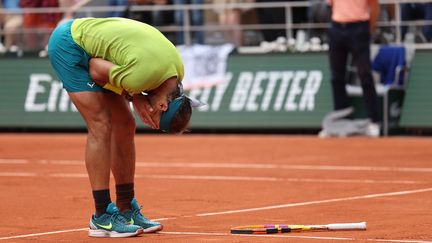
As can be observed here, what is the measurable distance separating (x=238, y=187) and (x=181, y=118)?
3.75 m

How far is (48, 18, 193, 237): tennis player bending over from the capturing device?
27.9 feet

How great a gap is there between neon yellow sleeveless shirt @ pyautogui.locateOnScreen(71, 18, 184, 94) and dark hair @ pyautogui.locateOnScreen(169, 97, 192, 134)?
0.23 m

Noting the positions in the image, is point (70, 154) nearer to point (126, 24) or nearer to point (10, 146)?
point (10, 146)

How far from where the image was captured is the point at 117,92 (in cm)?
888

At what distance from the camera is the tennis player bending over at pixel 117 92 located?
335 inches

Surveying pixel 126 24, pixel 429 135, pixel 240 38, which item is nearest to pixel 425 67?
pixel 429 135

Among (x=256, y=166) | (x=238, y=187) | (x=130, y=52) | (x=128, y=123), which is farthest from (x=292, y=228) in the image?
(x=256, y=166)

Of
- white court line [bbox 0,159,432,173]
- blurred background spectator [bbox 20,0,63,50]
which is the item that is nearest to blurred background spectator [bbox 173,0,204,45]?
blurred background spectator [bbox 20,0,63,50]

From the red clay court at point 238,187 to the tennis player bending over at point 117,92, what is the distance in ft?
1.06

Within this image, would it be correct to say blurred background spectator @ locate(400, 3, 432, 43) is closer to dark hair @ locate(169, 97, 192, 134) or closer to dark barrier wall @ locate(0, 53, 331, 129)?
dark barrier wall @ locate(0, 53, 331, 129)

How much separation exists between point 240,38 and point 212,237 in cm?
1159

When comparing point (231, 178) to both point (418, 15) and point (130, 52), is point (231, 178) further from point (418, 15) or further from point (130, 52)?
point (418, 15)

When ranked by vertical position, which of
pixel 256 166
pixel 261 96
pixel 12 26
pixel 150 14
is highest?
pixel 150 14

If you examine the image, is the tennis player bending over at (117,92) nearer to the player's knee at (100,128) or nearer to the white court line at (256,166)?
the player's knee at (100,128)
